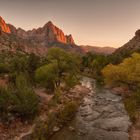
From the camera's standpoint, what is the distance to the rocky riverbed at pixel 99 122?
24.4 metres

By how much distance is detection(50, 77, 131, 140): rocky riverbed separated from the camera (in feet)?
80.2

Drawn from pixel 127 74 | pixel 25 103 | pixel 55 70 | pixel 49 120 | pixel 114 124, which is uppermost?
pixel 55 70

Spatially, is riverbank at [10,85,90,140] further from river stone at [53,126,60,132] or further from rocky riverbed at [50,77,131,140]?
rocky riverbed at [50,77,131,140]

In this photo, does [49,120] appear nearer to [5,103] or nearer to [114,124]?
[5,103]

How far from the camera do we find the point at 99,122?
29.4 meters

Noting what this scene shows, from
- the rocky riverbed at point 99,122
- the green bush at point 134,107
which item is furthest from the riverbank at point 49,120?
the green bush at point 134,107

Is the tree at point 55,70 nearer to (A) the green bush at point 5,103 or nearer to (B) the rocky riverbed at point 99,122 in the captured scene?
(B) the rocky riverbed at point 99,122

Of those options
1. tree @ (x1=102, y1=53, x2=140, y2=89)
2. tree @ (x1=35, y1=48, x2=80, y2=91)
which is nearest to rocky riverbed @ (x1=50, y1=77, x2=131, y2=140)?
tree @ (x1=102, y1=53, x2=140, y2=89)

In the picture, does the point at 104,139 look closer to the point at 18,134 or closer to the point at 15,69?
the point at 18,134

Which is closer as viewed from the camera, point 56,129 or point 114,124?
point 56,129

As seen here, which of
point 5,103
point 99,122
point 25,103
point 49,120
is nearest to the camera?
point 5,103

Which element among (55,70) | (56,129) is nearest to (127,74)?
(55,70)

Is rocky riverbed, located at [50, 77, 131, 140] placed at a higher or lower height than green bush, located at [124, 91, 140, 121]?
lower

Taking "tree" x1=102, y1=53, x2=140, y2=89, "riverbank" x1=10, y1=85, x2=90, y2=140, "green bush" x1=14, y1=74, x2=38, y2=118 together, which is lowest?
"riverbank" x1=10, y1=85, x2=90, y2=140
